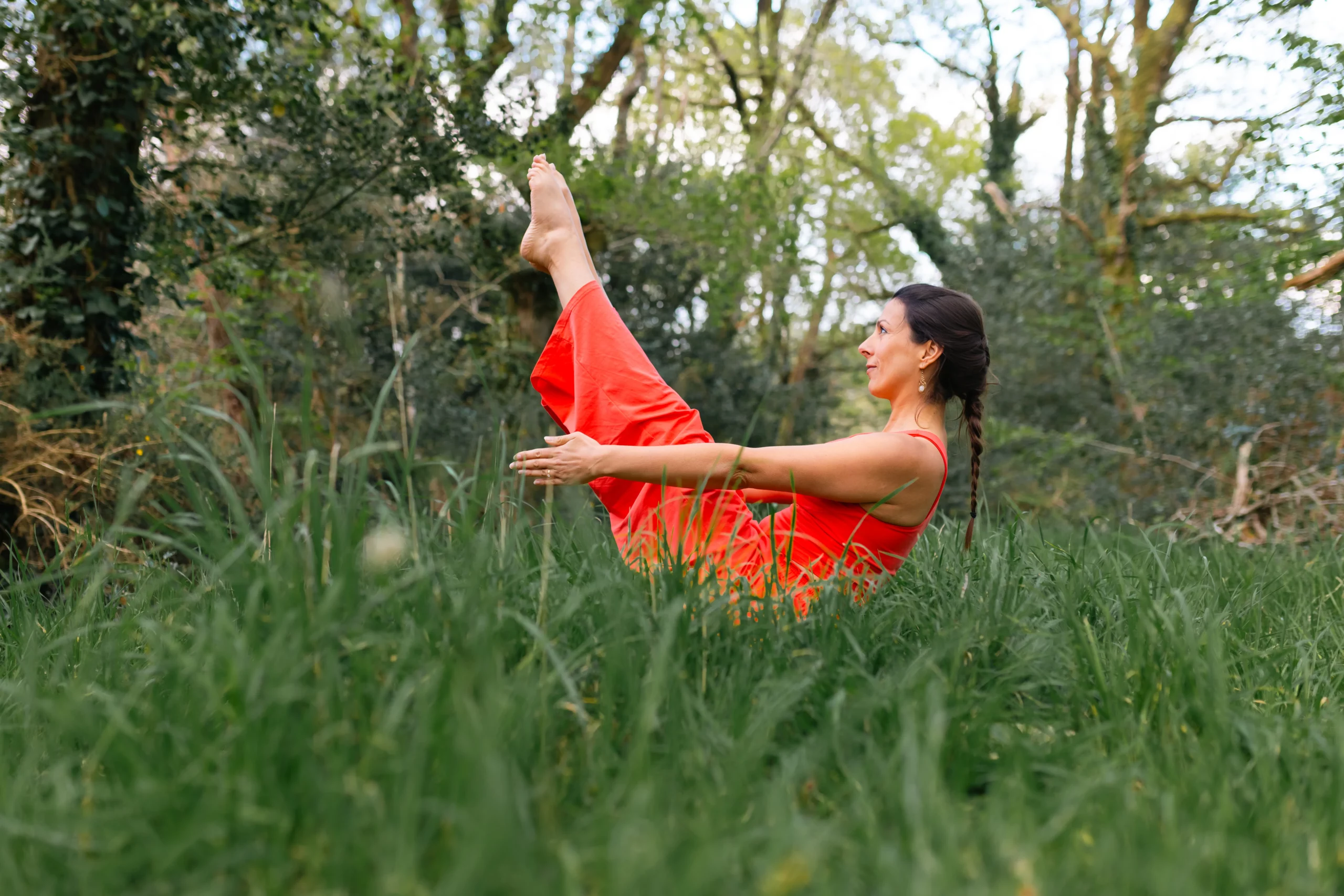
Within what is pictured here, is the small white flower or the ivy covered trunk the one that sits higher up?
the ivy covered trunk

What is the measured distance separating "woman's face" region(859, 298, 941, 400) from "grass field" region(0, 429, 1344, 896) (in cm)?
97

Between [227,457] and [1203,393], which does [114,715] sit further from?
[1203,393]

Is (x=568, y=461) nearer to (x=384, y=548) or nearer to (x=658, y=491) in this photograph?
(x=658, y=491)

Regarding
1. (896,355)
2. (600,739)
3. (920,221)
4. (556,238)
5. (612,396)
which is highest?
(920,221)

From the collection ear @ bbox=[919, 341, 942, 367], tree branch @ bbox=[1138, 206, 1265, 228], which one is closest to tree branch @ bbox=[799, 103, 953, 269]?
tree branch @ bbox=[1138, 206, 1265, 228]

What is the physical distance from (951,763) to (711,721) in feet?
1.21

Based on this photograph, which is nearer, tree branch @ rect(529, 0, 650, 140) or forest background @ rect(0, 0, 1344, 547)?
forest background @ rect(0, 0, 1344, 547)

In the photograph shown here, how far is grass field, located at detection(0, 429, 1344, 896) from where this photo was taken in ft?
3.66

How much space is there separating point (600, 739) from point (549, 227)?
6.59 feet

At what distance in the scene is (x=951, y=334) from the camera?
2.89 metres

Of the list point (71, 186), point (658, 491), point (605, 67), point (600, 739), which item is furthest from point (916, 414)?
point (605, 67)

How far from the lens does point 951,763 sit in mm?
1496

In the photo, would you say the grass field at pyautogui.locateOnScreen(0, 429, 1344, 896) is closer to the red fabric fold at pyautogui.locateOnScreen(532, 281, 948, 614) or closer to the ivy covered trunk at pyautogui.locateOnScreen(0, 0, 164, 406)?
the red fabric fold at pyautogui.locateOnScreen(532, 281, 948, 614)

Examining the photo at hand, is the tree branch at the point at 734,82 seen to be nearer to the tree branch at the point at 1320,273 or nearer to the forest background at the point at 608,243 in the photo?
the forest background at the point at 608,243
